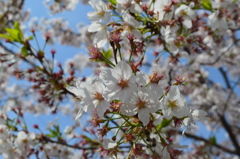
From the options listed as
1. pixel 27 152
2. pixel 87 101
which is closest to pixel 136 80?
pixel 87 101

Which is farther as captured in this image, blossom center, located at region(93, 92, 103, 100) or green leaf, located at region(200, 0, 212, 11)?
green leaf, located at region(200, 0, 212, 11)

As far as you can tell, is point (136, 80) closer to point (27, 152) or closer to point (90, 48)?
point (90, 48)

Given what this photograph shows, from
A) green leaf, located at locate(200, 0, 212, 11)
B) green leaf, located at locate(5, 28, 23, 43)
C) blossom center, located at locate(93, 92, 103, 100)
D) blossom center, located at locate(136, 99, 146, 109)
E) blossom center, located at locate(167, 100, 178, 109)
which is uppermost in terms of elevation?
green leaf, located at locate(200, 0, 212, 11)

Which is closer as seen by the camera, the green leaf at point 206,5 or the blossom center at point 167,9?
the blossom center at point 167,9

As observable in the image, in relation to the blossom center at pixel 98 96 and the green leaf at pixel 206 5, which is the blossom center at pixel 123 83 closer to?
the blossom center at pixel 98 96

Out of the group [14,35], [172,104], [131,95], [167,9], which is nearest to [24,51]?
[14,35]

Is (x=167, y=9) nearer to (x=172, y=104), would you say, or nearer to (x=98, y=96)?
(x=172, y=104)

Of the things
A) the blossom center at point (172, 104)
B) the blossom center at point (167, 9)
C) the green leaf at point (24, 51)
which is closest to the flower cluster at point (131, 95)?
the blossom center at point (172, 104)

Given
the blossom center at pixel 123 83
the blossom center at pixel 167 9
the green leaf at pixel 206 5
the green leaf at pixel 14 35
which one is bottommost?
the blossom center at pixel 123 83

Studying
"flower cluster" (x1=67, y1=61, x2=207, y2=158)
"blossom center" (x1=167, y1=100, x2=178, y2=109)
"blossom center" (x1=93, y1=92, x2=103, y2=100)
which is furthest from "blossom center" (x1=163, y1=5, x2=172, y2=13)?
"blossom center" (x1=93, y1=92, x2=103, y2=100)

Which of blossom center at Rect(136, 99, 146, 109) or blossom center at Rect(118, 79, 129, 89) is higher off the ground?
blossom center at Rect(118, 79, 129, 89)

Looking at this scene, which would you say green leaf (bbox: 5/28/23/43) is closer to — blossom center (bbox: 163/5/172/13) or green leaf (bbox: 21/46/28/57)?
green leaf (bbox: 21/46/28/57)
